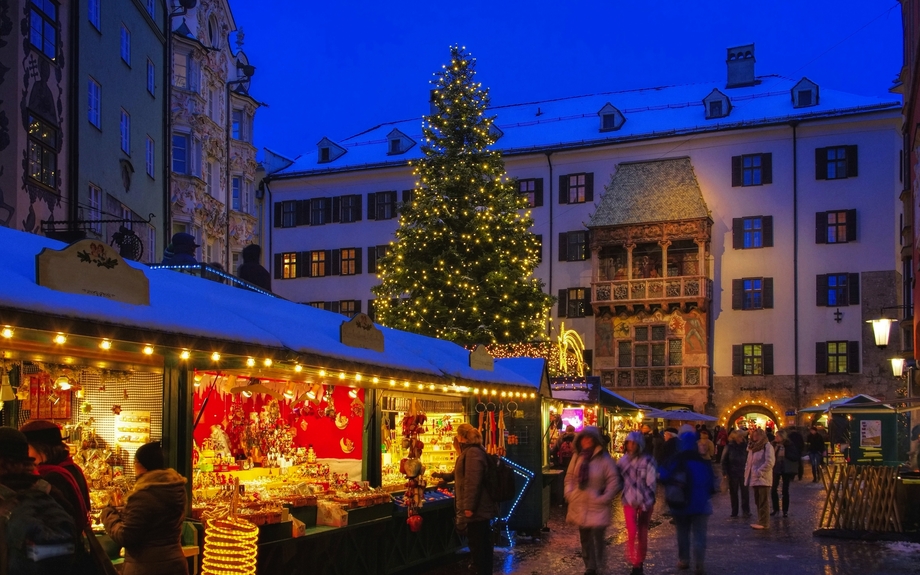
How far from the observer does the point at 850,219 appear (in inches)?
1596

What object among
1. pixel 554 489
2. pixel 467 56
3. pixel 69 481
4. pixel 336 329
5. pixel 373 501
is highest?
pixel 467 56

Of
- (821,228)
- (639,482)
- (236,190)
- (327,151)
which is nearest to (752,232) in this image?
(821,228)

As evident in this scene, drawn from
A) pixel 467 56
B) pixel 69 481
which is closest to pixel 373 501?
pixel 69 481

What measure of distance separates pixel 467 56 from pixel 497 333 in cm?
858

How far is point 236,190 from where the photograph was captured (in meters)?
39.0

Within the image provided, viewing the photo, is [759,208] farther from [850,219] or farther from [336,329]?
[336,329]

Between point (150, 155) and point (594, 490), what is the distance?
779 inches

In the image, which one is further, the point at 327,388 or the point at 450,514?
the point at 450,514

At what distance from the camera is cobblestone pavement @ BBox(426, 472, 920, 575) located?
12516 mm

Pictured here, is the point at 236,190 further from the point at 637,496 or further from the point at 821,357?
the point at 637,496

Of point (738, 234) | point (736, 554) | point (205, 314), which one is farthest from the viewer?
point (738, 234)

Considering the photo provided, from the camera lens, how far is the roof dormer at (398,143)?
50.0m

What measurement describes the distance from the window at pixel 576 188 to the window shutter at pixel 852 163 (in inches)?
403

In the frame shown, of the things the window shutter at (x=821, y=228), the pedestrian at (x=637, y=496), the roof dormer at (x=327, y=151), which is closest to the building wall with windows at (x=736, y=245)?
the window shutter at (x=821, y=228)
